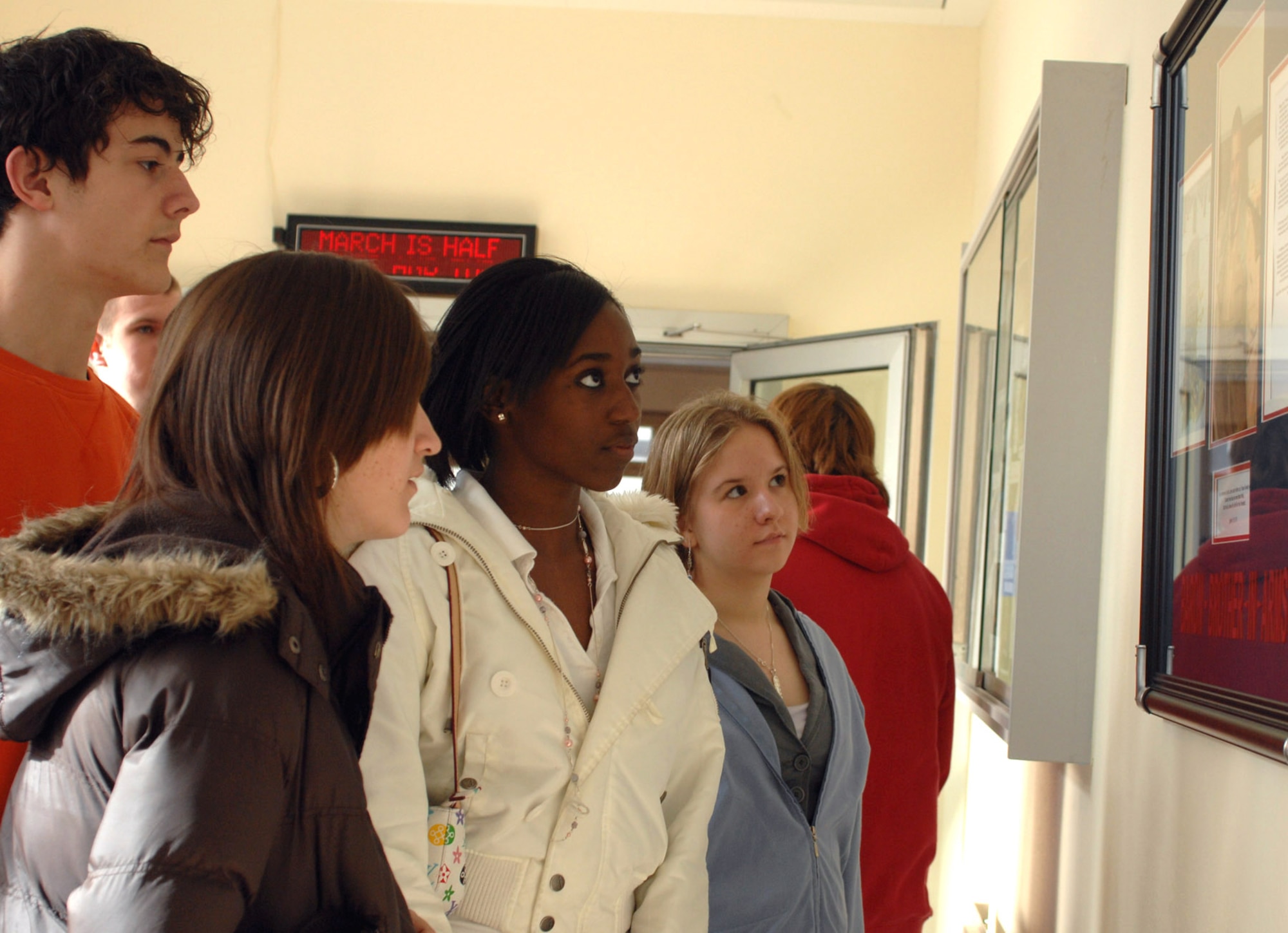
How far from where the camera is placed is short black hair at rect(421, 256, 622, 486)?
4.32ft

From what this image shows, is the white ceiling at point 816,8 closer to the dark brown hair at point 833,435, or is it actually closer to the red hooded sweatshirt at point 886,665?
the dark brown hair at point 833,435

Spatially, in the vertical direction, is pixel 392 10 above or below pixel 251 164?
above

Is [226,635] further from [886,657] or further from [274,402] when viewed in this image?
[886,657]

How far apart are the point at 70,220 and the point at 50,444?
0.26 metres

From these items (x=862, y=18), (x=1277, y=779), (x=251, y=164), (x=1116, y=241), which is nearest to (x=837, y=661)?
(x=1277, y=779)

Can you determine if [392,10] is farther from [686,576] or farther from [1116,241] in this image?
[686,576]

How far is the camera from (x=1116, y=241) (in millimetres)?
1851

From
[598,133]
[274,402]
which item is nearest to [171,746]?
[274,402]

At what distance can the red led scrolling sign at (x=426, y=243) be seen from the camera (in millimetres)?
4039

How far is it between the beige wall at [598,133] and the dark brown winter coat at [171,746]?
340cm

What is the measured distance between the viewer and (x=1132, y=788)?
163cm

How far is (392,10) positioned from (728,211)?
151 cm

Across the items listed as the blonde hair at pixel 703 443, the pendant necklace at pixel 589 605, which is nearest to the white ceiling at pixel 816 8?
the blonde hair at pixel 703 443

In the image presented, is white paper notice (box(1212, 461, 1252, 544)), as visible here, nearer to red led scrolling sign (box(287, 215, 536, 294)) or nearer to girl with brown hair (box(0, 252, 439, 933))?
girl with brown hair (box(0, 252, 439, 933))
